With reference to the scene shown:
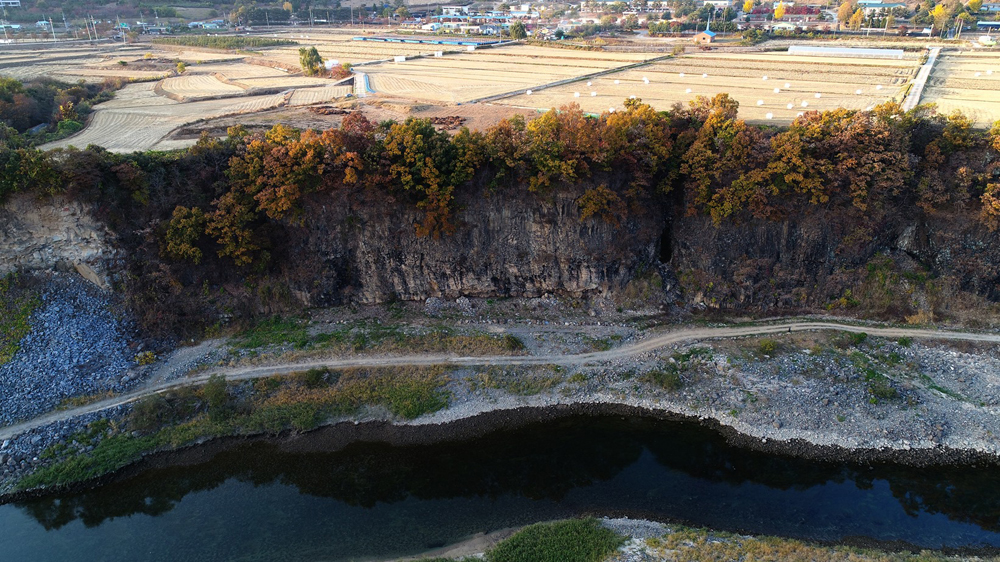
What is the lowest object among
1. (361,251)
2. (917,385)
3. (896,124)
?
(917,385)

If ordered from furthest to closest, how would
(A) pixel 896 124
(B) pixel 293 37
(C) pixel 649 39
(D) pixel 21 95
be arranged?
(B) pixel 293 37, (C) pixel 649 39, (D) pixel 21 95, (A) pixel 896 124

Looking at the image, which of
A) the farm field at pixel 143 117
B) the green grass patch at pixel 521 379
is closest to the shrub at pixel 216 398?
the green grass patch at pixel 521 379

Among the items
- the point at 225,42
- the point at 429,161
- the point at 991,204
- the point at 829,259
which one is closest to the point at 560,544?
the point at 429,161

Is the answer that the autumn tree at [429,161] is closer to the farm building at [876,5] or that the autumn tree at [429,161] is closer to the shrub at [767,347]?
the shrub at [767,347]

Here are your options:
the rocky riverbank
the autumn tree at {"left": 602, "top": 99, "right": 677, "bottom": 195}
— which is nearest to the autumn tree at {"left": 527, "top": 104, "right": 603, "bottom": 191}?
the autumn tree at {"left": 602, "top": 99, "right": 677, "bottom": 195}

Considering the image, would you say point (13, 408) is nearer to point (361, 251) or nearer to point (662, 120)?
point (361, 251)

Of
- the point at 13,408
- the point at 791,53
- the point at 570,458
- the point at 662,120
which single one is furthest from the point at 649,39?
the point at 13,408

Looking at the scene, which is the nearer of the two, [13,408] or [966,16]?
[13,408]

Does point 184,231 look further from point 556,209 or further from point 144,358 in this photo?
point 556,209
